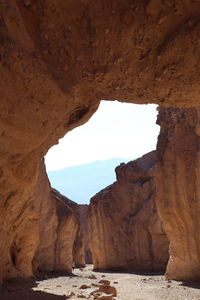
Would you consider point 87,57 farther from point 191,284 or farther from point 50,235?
point 50,235

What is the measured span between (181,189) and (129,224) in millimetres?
11936

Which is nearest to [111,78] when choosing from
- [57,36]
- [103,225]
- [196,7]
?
[57,36]

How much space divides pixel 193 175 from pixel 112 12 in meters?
8.35

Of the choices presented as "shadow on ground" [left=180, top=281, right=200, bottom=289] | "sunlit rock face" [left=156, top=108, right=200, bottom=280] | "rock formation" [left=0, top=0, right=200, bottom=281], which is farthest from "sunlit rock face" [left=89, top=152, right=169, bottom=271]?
"rock formation" [left=0, top=0, right=200, bottom=281]

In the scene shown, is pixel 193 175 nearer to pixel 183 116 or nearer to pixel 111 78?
pixel 183 116

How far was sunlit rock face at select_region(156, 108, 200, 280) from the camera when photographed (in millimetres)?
11305

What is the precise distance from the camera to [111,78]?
5.02 m

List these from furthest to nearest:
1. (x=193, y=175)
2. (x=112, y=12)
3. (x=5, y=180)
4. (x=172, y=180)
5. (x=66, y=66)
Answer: (x=172, y=180), (x=193, y=175), (x=5, y=180), (x=66, y=66), (x=112, y=12)

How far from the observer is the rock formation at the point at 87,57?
4062mm

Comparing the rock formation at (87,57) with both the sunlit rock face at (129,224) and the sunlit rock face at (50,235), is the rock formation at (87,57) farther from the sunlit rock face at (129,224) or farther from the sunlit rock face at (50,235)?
the sunlit rock face at (129,224)

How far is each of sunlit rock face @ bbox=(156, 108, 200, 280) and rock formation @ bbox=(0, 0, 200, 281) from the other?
21.2 ft

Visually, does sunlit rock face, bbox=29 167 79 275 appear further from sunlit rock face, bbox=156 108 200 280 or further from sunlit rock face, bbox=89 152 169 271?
sunlit rock face, bbox=156 108 200 280

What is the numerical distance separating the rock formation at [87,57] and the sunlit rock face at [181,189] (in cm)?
647

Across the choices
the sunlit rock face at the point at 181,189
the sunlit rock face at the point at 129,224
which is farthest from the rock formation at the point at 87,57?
the sunlit rock face at the point at 129,224
